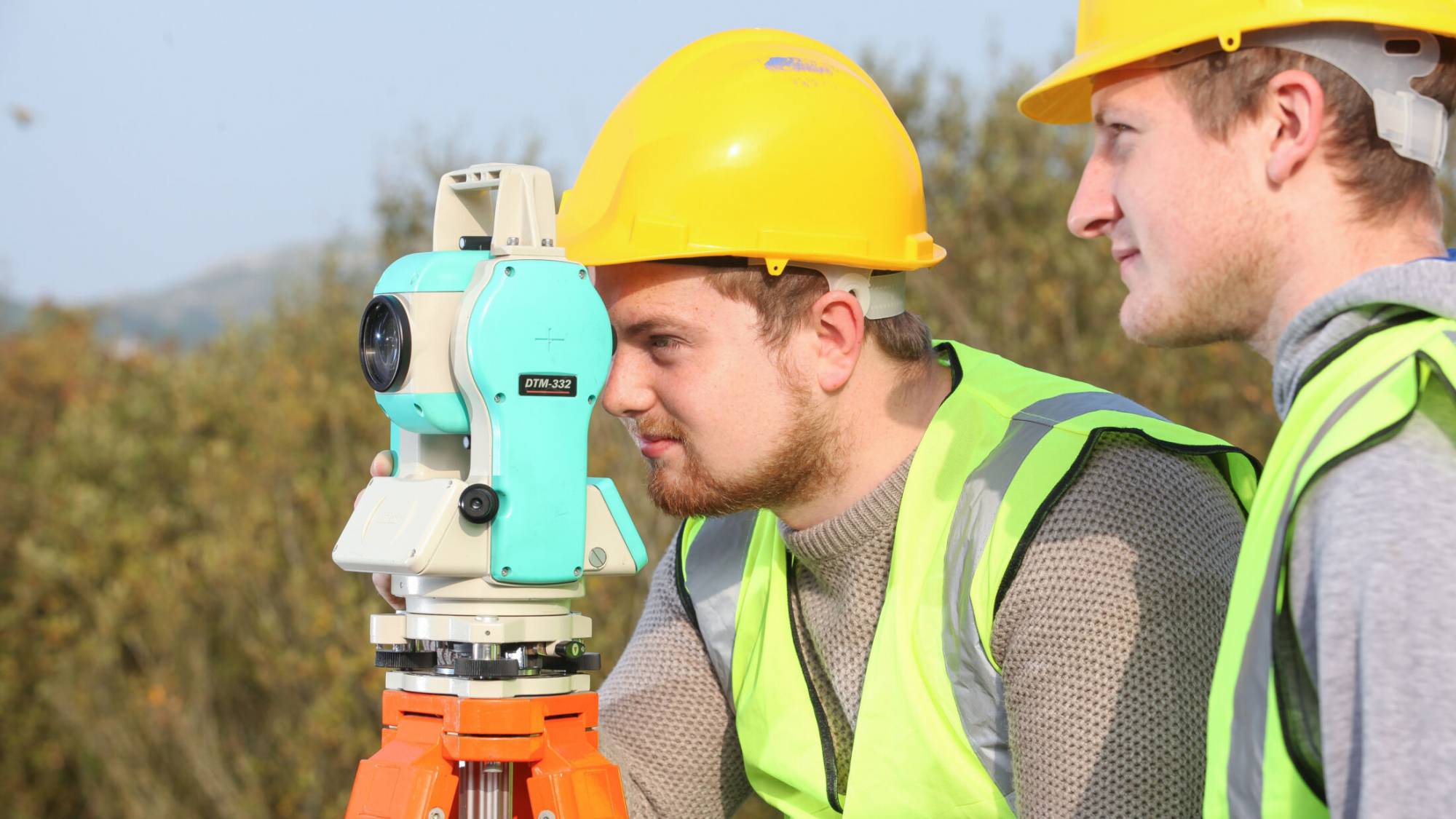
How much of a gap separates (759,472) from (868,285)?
390 mm

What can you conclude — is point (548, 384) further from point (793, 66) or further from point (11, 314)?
point (11, 314)

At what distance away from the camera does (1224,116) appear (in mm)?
1754

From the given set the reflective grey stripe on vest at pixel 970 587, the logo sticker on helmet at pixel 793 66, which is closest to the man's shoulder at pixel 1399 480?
the reflective grey stripe on vest at pixel 970 587

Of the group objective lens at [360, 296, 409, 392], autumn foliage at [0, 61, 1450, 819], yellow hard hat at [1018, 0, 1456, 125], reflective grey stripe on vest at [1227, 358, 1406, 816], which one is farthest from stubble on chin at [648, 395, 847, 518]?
autumn foliage at [0, 61, 1450, 819]

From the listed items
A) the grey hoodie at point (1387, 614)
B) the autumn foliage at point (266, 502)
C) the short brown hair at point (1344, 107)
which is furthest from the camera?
the autumn foliage at point (266, 502)

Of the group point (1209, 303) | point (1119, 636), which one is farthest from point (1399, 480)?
point (1119, 636)

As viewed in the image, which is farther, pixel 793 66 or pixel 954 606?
pixel 793 66

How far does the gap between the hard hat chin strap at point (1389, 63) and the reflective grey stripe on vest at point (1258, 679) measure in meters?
0.39

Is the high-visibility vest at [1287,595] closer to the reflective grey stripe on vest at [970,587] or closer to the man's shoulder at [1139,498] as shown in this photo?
the man's shoulder at [1139,498]

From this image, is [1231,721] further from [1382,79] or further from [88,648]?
[88,648]

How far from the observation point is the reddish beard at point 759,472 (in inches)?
103

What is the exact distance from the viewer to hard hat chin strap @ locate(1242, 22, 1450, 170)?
170 cm

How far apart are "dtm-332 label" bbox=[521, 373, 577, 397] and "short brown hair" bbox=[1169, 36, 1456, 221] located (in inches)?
37.7

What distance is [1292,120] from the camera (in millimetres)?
1715
